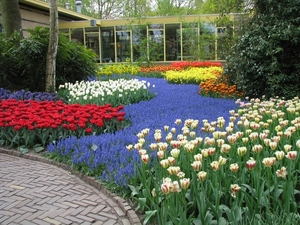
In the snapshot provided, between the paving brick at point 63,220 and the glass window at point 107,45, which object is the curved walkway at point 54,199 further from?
the glass window at point 107,45

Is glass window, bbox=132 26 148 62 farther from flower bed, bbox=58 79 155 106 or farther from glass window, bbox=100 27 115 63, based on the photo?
flower bed, bbox=58 79 155 106

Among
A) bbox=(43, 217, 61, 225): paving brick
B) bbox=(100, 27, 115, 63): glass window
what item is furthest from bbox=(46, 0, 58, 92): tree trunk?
bbox=(100, 27, 115, 63): glass window

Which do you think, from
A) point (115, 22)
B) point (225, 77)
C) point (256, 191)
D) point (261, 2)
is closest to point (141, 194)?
point (256, 191)

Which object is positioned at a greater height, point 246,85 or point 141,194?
point 246,85

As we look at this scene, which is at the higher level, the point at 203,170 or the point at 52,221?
the point at 203,170

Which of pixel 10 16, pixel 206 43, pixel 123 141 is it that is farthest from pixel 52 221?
pixel 206 43

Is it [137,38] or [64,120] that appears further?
[137,38]

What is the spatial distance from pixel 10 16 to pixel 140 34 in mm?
12241

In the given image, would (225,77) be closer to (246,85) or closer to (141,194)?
(246,85)

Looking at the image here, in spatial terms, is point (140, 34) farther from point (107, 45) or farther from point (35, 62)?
point (35, 62)

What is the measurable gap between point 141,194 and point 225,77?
772 cm

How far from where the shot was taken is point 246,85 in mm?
8273

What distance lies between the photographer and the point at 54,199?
11.8 feet

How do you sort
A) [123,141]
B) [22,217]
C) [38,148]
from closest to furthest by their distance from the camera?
1. [22,217]
2. [123,141]
3. [38,148]
